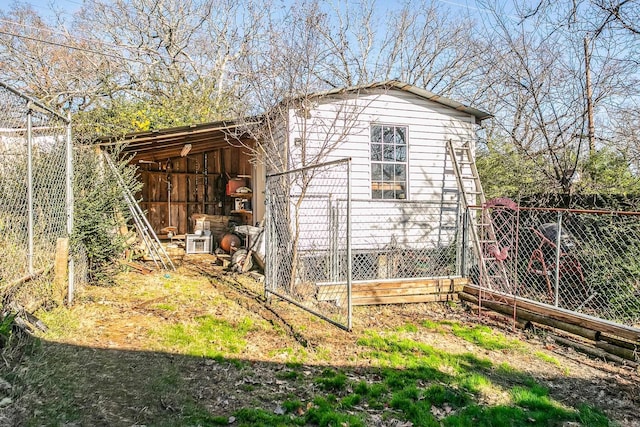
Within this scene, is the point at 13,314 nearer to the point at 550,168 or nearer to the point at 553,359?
the point at 553,359

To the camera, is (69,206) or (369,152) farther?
(369,152)

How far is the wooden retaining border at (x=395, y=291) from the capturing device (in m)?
6.56

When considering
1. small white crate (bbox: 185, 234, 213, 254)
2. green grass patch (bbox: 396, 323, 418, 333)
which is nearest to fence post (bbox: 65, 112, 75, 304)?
green grass patch (bbox: 396, 323, 418, 333)

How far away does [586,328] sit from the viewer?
504 cm

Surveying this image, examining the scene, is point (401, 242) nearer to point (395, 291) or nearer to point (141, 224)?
point (395, 291)

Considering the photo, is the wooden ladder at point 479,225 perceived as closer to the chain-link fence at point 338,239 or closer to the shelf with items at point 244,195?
the chain-link fence at point 338,239

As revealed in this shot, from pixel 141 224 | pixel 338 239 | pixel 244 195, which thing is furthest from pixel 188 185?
pixel 338 239

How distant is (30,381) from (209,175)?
33.9 ft

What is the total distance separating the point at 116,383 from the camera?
3264 millimetres

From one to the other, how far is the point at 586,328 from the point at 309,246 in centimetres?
435

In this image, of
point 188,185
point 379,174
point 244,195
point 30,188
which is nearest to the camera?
point 30,188

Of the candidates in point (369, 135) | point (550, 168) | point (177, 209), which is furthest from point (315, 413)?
point (177, 209)

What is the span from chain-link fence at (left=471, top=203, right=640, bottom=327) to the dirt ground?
116 cm

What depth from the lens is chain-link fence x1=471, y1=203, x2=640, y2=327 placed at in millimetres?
5844
